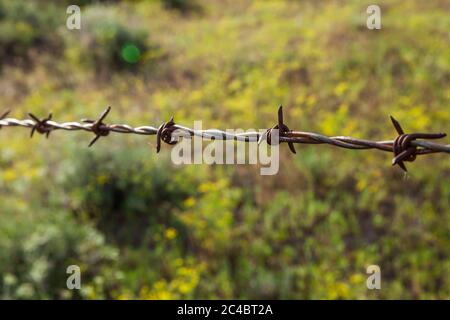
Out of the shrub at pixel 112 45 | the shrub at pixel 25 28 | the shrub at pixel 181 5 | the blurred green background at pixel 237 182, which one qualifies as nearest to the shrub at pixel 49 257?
the blurred green background at pixel 237 182

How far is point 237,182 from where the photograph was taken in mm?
3812

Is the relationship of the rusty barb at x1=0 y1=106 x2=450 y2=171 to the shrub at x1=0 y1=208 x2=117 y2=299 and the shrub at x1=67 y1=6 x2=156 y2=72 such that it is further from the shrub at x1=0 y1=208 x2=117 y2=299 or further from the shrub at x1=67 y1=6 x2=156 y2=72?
the shrub at x1=67 y1=6 x2=156 y2=72

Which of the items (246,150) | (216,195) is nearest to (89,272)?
(216,195)

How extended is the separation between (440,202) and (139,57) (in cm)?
493

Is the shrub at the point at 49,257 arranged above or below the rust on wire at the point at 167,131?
below

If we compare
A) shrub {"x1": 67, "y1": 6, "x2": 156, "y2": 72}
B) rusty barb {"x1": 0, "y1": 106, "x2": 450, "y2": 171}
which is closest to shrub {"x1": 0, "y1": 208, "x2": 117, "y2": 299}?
rusty barb {"x1": 0, "y1": 106, "x2": 450, "y2": 171}

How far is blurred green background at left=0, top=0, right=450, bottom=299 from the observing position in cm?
284

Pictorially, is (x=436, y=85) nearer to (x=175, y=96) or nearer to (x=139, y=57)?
(x=175, y=96)

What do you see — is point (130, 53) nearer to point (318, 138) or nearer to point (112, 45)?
point (112, 45)

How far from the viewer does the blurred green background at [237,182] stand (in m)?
2.84

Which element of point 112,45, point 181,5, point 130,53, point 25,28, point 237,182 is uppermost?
point 181,5

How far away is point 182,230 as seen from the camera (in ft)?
10.8

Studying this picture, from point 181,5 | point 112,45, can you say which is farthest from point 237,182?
point 181,5

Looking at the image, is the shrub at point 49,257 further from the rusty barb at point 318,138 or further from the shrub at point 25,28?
the shrub at point 25,28
